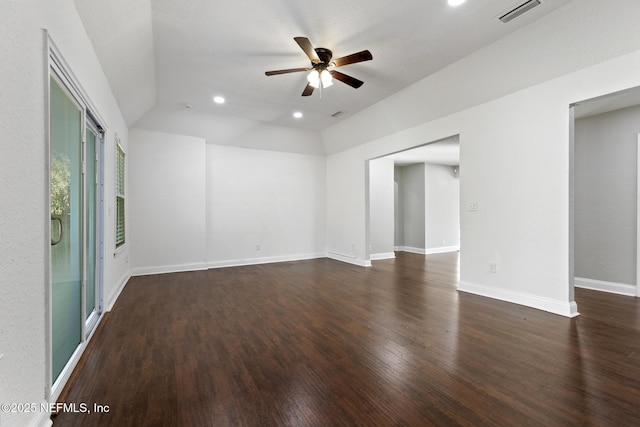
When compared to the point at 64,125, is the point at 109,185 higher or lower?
lower

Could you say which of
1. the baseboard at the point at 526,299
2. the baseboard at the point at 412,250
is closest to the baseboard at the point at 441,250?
the baseboard at the point at 412,250

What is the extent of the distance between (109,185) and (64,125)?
164 cm

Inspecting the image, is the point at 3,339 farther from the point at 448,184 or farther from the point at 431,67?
the point at 448,184

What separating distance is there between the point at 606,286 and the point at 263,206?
6.11 metres

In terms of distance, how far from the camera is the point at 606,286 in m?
4.04

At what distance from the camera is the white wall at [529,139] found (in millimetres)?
2605

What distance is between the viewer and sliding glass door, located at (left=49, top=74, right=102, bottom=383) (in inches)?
69.3

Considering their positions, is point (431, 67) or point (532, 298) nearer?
point (532, 298)

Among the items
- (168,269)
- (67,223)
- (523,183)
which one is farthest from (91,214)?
(523,183)

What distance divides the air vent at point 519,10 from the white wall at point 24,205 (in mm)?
3538

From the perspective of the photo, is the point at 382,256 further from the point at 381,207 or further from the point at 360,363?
the point at 360,363

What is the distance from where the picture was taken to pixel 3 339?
43.6 inches

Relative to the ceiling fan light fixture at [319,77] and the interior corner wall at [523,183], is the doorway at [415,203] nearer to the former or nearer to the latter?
the interior corner wall at [523,183]

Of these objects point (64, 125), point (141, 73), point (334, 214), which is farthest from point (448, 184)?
point (64, 125)
